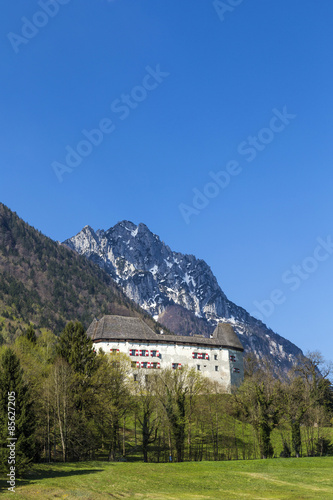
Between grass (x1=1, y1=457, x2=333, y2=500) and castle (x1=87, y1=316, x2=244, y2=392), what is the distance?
52.4 metres

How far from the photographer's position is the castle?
346 ft

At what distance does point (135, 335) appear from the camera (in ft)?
352

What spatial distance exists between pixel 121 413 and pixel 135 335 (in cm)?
4425

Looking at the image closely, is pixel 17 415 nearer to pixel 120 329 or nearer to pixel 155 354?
pixel 155 354

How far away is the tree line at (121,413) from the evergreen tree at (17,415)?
0.07 m

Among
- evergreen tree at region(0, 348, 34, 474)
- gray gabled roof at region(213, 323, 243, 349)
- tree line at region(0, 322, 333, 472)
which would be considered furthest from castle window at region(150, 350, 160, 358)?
evergreen tree at region(0, 348, 34, 474)

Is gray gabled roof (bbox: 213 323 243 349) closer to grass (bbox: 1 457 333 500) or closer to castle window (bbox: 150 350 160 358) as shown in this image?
castle window (bbox: 150 350 160 358)

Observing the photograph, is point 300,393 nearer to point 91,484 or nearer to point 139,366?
point 139,366

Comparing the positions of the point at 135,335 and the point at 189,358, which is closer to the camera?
the point at 135,335

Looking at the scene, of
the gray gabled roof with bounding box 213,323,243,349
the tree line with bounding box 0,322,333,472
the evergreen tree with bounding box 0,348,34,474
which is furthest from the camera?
the gray gabled roof with bounding box 213,323,243,349

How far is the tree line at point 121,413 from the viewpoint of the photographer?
5112 centimetres

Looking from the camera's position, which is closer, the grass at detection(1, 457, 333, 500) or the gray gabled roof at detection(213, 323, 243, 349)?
the grass at detection(1, 457, 333, 500)

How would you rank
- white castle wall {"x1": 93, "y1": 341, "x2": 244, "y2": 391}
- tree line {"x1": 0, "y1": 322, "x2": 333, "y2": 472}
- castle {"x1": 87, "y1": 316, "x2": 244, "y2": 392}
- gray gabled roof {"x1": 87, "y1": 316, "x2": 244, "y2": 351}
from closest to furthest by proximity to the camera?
tree line {"x1": 0, "y1": 322, "x2": 333, "y2": 472}, white castle wall {"x1": 93, "y1": 341, "x2": 244, "y2": 391}, castle {"x1": 87, "y1": 316, "x2": 244, "y2": 392}, gray gabled roof {"x1": 87, "y1": 316, "x2": 244, "y2": 351}

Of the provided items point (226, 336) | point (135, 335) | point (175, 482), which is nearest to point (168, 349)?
point (135, 335)
